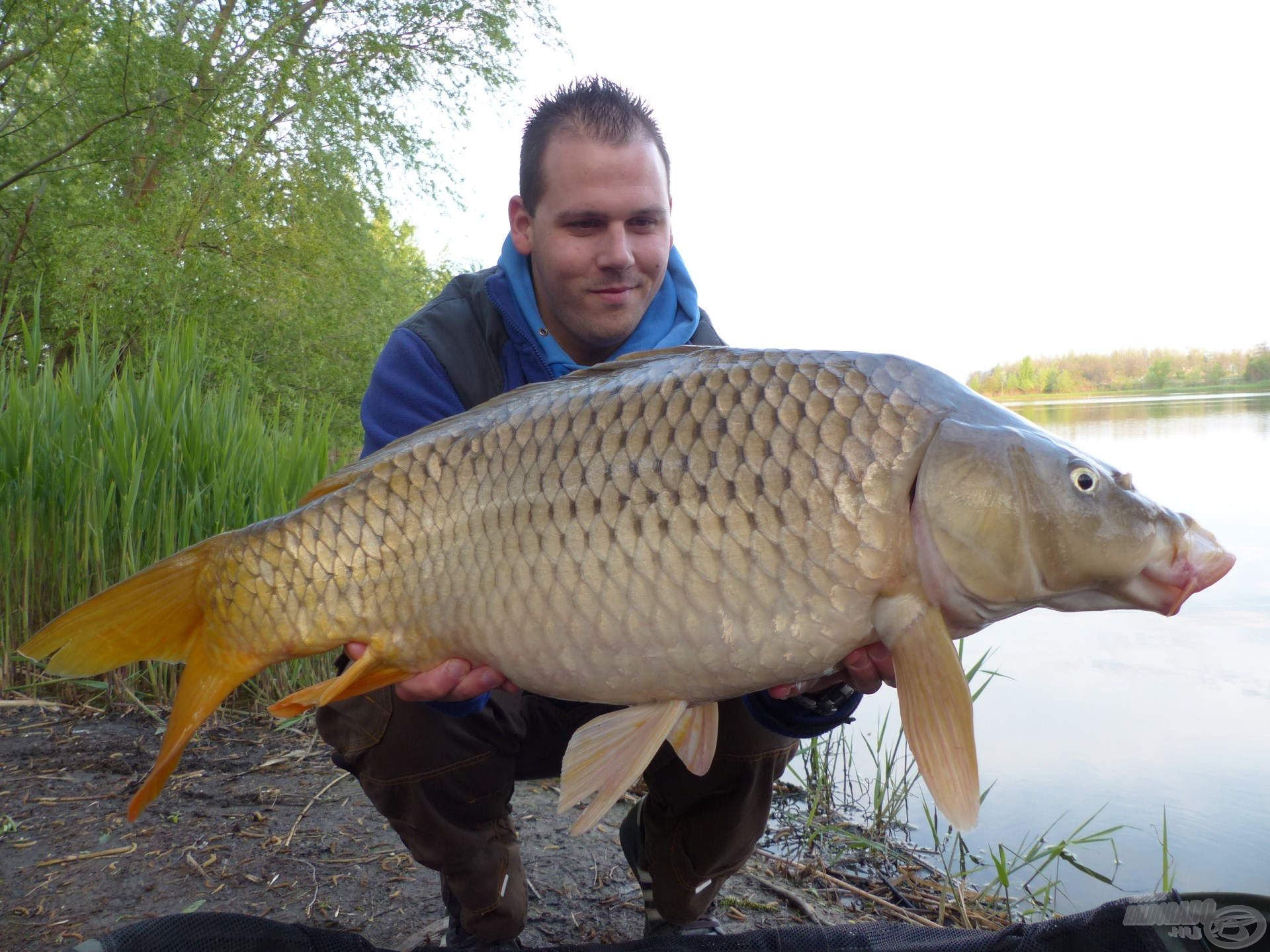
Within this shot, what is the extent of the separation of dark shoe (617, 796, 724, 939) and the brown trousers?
16 millimetres

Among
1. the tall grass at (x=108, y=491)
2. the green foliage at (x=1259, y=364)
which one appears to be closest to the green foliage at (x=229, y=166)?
the tall grass at (x=108, y=491)

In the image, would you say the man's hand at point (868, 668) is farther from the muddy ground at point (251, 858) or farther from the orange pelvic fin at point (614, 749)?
the muddy ground at point (251, 858)

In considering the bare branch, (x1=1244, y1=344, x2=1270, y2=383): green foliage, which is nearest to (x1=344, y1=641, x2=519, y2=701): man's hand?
the bare branch

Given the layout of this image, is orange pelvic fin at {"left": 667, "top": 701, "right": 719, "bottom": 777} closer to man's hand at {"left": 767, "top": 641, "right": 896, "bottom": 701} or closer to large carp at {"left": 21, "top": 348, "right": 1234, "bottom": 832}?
large carp at {"left": 21, "top": 348, "right": 1234, "bottom": 832}

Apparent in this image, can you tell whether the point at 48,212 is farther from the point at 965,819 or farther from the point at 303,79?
the point at 965,819

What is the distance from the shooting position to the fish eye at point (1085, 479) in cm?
99

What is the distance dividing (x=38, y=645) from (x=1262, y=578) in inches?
212

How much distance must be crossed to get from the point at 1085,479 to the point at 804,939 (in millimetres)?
687

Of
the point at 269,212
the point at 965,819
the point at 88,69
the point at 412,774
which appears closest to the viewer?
the point at 965,819

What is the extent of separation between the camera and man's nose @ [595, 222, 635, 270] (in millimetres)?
1683

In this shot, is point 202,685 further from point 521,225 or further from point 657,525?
point 521,225

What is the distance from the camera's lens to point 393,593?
1.17m

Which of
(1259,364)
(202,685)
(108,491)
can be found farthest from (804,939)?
(1259,364)

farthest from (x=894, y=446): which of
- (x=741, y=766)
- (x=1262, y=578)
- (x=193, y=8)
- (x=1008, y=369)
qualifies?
(x=1008, y=369)
